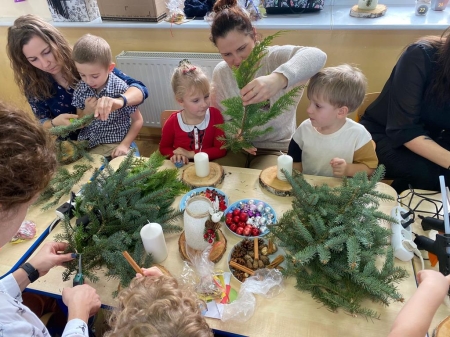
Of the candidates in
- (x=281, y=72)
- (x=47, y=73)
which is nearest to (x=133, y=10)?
(x=47, y=73)

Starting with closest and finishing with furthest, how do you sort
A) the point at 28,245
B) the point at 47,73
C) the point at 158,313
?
the point at 158,313 < the point at 28,245 < the point at 47,73

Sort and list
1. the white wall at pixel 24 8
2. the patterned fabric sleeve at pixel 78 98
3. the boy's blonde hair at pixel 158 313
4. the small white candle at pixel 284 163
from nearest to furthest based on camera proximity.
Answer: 1. the boy's blonde hair at pixel 158 313
2. the small white candle at pixel 284 163
3. the patterned fabric sleeve at pixel 78 98
4. the white wall at pixel 24 8

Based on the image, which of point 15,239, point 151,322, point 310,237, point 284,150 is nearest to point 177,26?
point 284,150

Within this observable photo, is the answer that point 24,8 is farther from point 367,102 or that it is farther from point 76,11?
point 367,102

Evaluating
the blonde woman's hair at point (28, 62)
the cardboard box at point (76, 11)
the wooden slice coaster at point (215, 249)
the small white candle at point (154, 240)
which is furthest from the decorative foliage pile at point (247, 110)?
the cardboard box at point (76, 11)

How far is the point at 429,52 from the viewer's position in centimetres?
171

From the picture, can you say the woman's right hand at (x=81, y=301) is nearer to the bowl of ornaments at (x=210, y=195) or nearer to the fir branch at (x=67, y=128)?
the bowl of ornaments at (x=210, y=195)

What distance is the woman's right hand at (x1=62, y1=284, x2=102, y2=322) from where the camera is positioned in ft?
3.67

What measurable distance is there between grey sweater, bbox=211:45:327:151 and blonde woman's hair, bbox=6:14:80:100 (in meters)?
1.01

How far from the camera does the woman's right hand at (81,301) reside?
112 cm

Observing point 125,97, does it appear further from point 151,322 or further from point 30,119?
point 151,322

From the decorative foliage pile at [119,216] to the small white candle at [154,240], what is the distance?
0.12ft

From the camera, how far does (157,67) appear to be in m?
3.04

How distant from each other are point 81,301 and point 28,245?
49 centimetres
